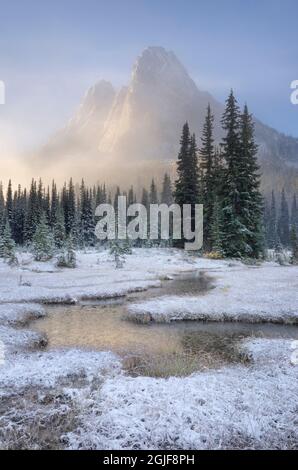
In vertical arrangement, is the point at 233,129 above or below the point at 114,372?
above

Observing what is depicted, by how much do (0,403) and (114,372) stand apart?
10.7ft

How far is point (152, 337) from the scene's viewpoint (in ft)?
49.8

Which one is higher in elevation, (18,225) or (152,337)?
(18,225)

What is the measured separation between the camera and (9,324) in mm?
16656

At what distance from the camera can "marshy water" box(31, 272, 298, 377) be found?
38.1ft

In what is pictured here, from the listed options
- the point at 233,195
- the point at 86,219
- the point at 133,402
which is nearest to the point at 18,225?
the point at 86,219

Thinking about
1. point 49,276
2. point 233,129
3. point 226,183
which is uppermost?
point 233,129

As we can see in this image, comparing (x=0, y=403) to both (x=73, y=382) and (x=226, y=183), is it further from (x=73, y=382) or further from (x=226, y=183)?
(x=226, y=183)

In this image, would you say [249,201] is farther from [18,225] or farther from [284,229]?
[284,229]

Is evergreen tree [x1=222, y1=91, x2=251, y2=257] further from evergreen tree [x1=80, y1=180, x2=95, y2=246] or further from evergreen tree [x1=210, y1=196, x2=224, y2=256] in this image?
evergreen tree [x1=80, y1=180, x2=95, y2=246]

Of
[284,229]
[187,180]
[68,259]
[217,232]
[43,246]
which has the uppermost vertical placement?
[187,180]

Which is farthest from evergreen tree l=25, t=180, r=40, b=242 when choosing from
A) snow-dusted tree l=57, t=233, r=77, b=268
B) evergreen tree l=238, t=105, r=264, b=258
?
evergreen tree l=238, t=105, r=264, b=258

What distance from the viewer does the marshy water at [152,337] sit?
1162cm

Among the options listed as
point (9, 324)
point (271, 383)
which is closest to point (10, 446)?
point (271, 383)
